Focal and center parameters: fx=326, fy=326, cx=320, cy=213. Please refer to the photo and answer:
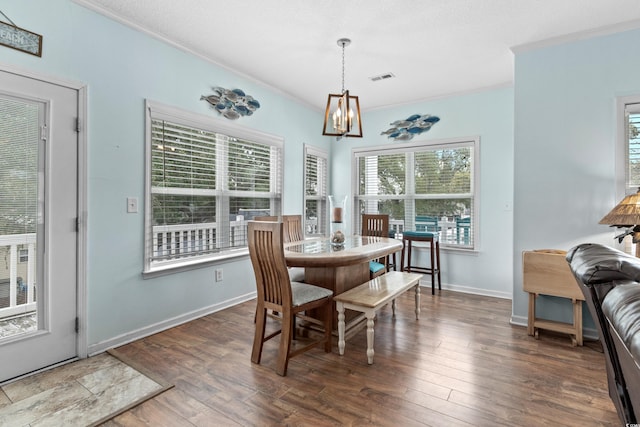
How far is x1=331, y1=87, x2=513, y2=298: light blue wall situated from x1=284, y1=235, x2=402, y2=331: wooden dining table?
1.63 m

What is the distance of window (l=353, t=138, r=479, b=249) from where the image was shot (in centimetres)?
439

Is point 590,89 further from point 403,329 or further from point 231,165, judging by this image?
point 231,165

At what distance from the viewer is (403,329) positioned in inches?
118

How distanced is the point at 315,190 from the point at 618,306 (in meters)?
4.43

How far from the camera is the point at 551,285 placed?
2775 mm

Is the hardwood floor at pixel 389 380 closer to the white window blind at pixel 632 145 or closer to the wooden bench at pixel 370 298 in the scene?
the wooden bench at pixel 370 298

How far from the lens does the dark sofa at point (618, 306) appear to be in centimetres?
84

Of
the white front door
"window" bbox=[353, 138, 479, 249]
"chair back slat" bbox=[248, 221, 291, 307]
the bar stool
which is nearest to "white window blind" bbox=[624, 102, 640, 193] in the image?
"window" bbox=[353, 138, 479, 249]

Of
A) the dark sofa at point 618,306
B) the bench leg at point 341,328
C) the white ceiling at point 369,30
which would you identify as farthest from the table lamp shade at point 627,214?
the bench leg at point 341,328

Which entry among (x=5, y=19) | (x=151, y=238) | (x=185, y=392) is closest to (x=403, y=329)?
(x=185, y=392)

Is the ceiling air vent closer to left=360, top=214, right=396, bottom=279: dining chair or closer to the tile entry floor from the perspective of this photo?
left=360, top=214, right=396, bottom=279: dining chair

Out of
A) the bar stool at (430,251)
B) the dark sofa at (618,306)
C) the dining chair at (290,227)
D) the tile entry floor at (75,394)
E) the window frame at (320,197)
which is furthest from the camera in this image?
the window frame at (320,197)

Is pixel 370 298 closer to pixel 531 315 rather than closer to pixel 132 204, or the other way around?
pixel 531 315

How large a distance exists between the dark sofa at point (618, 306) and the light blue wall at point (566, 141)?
1944 millimetres
